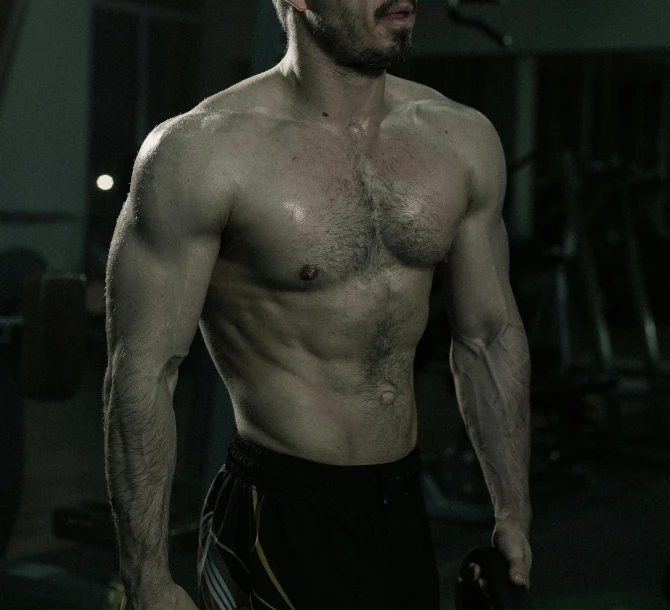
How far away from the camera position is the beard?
1.41 m

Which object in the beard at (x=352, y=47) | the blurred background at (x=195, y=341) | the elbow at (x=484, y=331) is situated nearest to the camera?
the beard at (x=352, y=47)

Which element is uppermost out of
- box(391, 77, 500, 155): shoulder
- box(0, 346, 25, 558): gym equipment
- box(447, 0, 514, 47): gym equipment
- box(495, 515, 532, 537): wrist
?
box(447, 0, 514, 47): gym equipment

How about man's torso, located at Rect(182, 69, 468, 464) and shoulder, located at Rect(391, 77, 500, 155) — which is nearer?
man's torso, located at Rect(182, 69, 468, 464)

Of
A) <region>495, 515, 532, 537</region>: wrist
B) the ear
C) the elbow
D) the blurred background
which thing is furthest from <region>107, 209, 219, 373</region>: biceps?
the blurred background

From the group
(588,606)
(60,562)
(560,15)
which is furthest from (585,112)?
(60,562)

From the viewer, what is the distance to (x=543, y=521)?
3.77 metres

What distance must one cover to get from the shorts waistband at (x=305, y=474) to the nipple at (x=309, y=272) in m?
0.25

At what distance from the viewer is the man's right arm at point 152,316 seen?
4.29ft

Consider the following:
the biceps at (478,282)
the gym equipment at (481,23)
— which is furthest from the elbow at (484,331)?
the gym equipment at (481,23)

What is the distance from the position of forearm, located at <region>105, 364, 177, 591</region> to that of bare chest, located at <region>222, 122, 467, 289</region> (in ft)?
0.74

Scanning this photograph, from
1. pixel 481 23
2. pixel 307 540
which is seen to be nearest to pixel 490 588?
pixel 307 540

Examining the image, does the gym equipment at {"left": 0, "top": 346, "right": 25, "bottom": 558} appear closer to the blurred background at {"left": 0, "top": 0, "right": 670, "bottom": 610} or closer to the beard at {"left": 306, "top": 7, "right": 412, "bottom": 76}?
the blurred background at {"left": 0, "top": 0, "right": 670, "bottom": 610}

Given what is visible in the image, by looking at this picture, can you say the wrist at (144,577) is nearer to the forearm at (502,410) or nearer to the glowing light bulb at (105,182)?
the forearm at (502,410)

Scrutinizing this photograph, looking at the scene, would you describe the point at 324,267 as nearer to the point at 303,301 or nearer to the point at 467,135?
the point at 303,301
